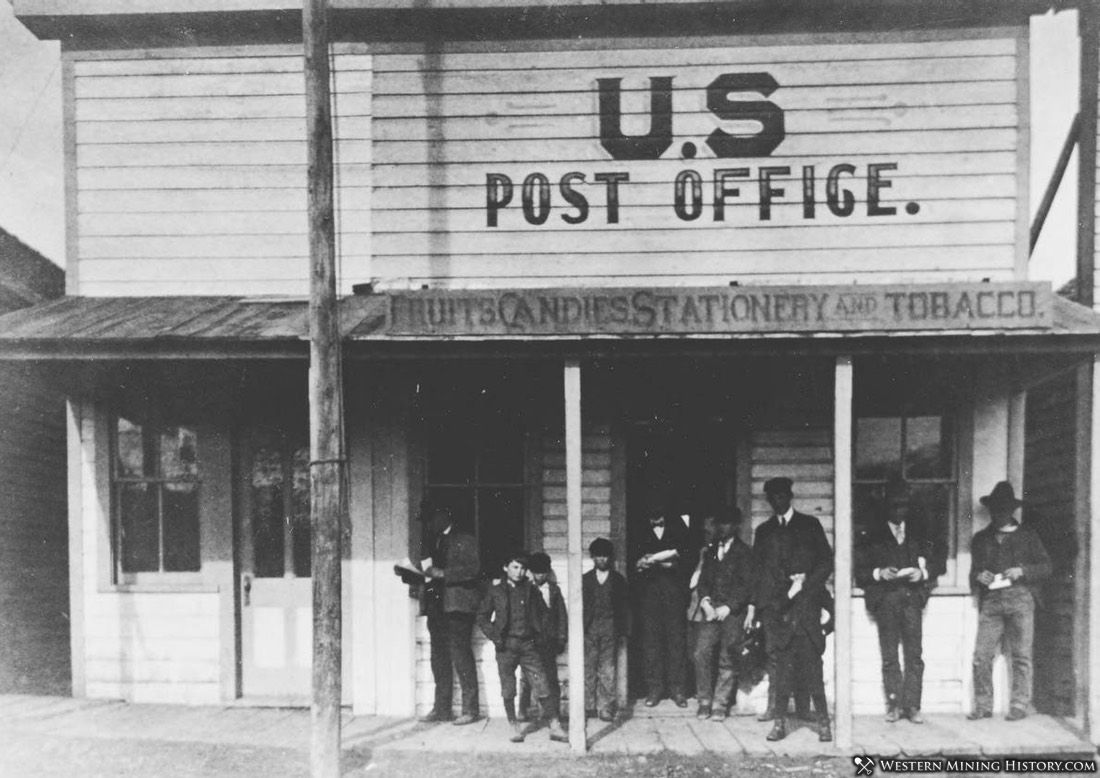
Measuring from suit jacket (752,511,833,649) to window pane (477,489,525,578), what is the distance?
7.31 feet

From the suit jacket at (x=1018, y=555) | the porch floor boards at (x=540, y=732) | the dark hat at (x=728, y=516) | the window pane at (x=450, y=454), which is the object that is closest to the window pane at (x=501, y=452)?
the window pane at (x=450, y=454)

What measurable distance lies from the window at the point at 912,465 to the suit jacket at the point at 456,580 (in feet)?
11.6

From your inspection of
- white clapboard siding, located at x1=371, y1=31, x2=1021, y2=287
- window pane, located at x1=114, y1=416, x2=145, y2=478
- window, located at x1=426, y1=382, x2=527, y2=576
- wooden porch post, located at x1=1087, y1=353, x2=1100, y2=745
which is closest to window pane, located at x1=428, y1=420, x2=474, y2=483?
window, located at x1=426, y1=382, x2=527, y2=576

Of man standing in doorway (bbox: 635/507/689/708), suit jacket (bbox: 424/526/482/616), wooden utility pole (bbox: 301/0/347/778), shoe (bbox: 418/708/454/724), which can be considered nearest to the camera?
wooden utility pole (bbox: 301/0/347/778)

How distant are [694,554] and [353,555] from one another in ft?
10.3

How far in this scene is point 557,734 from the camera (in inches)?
281

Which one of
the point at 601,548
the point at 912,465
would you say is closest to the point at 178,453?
the point at 601,548

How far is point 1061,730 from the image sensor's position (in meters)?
7.36

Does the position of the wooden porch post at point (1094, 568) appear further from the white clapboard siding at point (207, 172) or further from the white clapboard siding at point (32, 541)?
the white clapboard siding at point (32, 541)

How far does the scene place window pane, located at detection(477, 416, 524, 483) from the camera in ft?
28.0

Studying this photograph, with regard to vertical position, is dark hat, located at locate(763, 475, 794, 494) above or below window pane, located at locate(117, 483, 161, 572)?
above

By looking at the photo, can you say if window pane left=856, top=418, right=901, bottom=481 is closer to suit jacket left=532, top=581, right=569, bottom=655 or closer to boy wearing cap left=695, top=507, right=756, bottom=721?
boy wearing cap left=695, top=507, right=756, bottom=721

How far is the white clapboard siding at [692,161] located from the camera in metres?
8.30

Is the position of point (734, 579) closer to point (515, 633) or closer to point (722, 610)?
point (722, 610)
